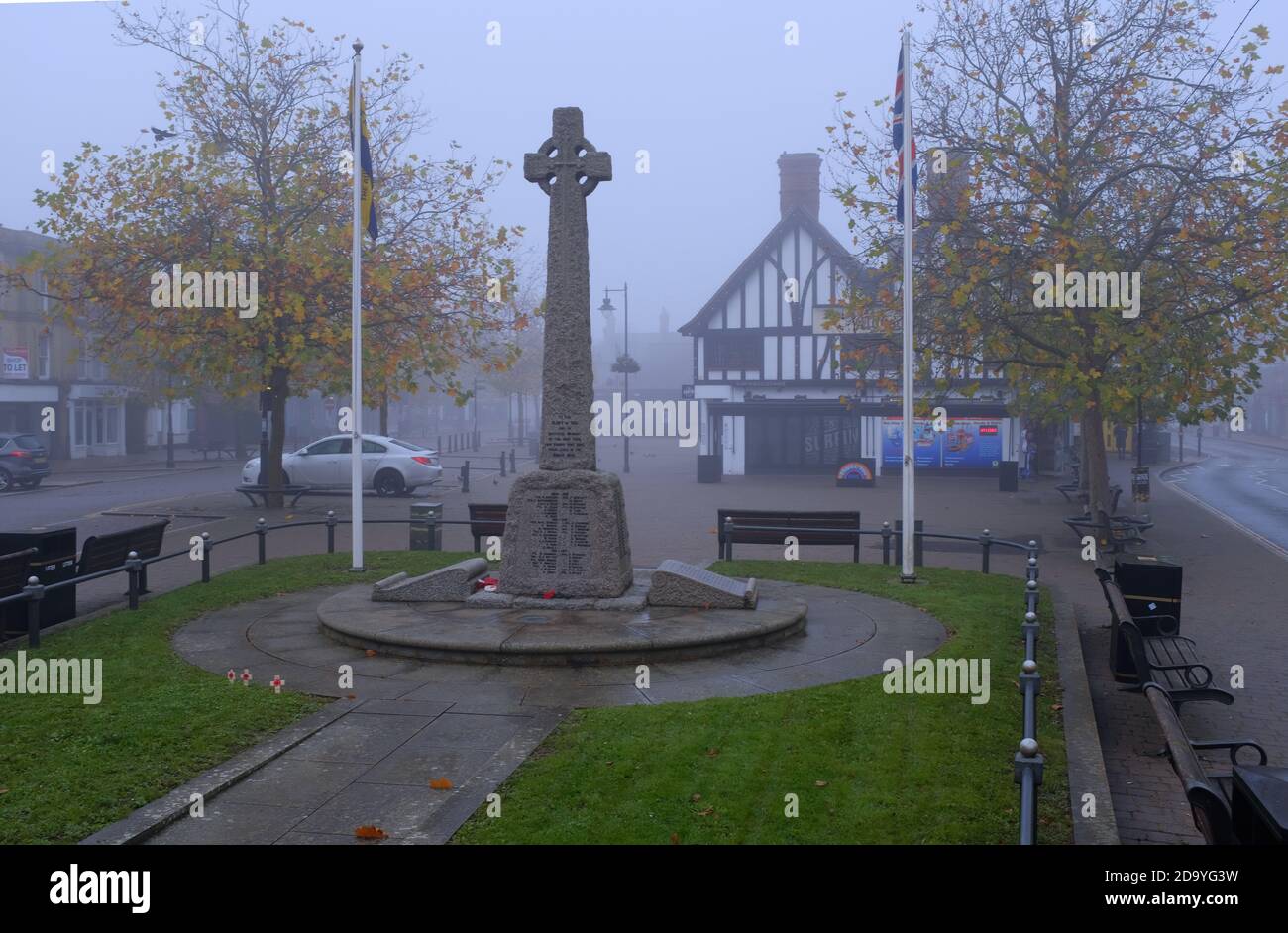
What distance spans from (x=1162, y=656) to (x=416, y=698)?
632 centimetres

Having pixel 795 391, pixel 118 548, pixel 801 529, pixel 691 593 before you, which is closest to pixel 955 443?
pixel 795 391

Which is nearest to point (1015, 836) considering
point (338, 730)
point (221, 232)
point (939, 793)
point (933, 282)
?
point (939, 793)

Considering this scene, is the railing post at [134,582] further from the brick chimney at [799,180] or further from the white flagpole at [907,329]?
the brick chimney at [799,180]


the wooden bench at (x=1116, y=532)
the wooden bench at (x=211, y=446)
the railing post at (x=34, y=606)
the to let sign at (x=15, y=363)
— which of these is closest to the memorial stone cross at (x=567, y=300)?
the railing post at (x=34, y=606)

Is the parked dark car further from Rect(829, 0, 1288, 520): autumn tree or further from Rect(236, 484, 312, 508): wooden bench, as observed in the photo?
Rect(829, 0, 1288, 520): autumn tree

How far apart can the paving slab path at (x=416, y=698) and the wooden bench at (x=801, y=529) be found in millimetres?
3459

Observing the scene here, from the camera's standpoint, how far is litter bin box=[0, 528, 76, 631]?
11656 mm

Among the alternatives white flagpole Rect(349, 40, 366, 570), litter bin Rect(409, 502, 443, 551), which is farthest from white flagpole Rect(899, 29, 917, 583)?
litter bin Rect(409, 502, 443, 551)

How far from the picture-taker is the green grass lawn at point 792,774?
5766 millimetres

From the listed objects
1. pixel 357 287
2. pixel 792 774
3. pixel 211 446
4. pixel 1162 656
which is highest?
pixel 357 287

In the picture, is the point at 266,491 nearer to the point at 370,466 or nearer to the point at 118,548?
the point at 370,466

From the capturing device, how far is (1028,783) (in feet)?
16.0

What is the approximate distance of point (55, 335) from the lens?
166 feet

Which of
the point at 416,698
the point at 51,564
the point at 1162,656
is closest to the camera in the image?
the point at 416,698
